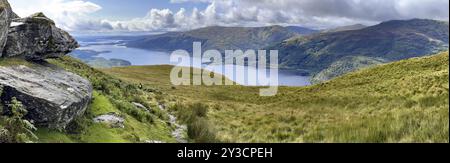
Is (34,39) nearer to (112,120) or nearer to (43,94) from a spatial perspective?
(112,120)

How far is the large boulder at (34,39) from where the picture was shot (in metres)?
15.4

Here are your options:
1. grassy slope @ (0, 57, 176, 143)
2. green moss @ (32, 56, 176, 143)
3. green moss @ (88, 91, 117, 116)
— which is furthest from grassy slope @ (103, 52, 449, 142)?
green moss @ (88, 91, 117, 116)

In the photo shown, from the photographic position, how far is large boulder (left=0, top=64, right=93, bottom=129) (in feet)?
38.1

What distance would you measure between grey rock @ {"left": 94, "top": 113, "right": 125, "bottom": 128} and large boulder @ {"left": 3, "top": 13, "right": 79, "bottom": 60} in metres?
4.26

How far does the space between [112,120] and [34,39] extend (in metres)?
5.32

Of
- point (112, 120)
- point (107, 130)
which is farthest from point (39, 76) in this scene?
point (107, 130)

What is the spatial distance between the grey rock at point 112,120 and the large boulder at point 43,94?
2.39ft

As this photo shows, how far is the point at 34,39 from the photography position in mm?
16500

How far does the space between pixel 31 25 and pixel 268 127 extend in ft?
39.0

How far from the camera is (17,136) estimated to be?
987cm

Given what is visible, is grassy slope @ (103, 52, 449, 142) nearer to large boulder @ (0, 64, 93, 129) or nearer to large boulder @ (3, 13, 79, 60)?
large boulder @ (0, 64, 93, 129)

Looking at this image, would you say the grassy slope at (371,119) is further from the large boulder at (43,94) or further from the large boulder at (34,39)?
the large boulder at (34,39)
